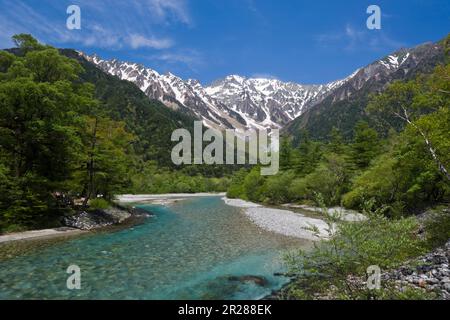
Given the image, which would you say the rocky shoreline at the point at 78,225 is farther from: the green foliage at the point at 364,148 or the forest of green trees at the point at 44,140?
the green foliage at the point at 364,148

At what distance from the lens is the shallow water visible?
1312 cm

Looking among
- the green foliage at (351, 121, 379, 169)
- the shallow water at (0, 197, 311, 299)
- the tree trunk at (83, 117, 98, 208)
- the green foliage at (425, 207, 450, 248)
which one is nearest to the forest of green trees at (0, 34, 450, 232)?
the tree trunk at (83, 117, 98, 208)

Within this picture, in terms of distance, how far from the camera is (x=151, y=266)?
17.1 metres

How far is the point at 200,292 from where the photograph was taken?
13.3 m

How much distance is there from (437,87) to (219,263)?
597 inches

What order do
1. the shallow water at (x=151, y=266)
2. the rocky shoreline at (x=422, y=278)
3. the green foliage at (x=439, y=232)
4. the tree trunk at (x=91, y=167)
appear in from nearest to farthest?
the rocky shoreline at (x=422, y=278), the shallow water at (x=151, y=266), the green foliage at (x=439, y=232), the tree trunk at (x=91, y=167)

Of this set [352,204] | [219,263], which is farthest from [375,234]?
[352,204]

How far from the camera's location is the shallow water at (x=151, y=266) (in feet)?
43.0
